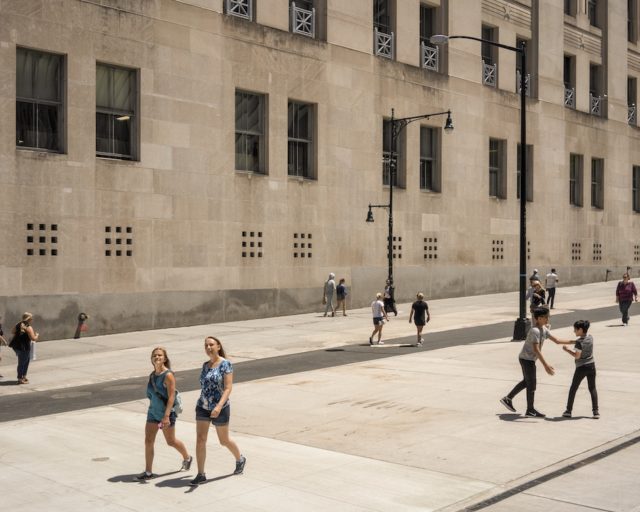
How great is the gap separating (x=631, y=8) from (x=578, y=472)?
170 ft

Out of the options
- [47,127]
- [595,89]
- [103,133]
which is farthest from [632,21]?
[47,127]

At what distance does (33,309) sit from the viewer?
2447 centimetres

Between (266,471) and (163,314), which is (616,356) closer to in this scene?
(266,471)

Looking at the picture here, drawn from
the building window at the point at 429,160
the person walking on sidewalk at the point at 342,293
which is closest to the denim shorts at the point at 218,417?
the person walking on sidewalk at the point at 342,293

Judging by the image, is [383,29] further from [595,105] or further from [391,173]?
[595,105]

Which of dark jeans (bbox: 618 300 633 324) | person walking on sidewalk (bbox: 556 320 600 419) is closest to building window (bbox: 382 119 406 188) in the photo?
dark jeans (bbox: 618 300 633 324)

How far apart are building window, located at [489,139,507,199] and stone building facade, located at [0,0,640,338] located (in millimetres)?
127

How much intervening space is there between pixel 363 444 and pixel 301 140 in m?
22.9

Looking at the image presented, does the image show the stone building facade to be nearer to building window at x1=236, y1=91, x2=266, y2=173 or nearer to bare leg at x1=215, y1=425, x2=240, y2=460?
building window at x1=236, y1=91, x2=266, y2=173

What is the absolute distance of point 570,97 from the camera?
4866 cm

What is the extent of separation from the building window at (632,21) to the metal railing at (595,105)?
632 centimetres

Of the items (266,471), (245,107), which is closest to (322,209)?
(245,107)

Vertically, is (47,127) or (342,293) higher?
(47,127)

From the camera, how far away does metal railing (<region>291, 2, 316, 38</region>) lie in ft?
107
